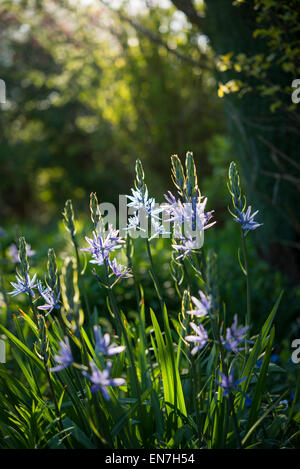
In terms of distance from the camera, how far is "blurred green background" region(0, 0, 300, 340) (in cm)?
375

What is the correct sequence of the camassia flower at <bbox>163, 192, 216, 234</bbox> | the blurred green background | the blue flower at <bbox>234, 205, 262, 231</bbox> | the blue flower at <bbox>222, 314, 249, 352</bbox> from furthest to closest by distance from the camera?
the blurred green background
the blue flower at <bbox>234, 205, 262, 231</bbox>
the camassia flower at <bbox>163, 192, 216, 234</bbox>
the blue flower at <bbox>222, 314, 249, 352</bbox>

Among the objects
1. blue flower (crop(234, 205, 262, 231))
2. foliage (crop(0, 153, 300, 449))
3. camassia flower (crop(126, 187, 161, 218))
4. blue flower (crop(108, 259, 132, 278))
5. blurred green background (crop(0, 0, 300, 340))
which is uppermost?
blurred green background (crop(0, 0, 300, 340))

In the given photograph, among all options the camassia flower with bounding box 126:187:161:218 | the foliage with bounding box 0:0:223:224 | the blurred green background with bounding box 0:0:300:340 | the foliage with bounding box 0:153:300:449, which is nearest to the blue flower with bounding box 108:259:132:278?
the foliage with bounding box 0:153:300:449

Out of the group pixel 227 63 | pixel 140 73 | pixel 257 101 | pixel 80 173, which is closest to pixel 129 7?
pixel 140 73

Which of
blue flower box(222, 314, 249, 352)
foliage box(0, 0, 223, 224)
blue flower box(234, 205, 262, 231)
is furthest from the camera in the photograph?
foliage box(0, 0, 223, 224)

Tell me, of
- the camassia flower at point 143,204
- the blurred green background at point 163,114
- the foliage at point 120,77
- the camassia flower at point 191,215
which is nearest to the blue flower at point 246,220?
the camassia flower at point 191,215

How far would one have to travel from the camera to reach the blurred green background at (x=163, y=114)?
12.3ft

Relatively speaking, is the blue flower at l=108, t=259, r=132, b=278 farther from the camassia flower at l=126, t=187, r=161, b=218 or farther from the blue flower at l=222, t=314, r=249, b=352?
the blue flower at l=222, t=314, r=249, b=352

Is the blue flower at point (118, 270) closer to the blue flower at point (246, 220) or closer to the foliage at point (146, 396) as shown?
the foliage at point (146, 396)

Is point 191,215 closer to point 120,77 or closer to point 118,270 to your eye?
point 118,270

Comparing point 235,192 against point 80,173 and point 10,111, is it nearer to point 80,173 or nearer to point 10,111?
point 80,173

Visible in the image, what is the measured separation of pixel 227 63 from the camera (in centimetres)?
320

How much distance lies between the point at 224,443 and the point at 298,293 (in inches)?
99.8

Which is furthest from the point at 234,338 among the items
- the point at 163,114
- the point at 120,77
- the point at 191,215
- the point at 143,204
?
the point at 120,77
